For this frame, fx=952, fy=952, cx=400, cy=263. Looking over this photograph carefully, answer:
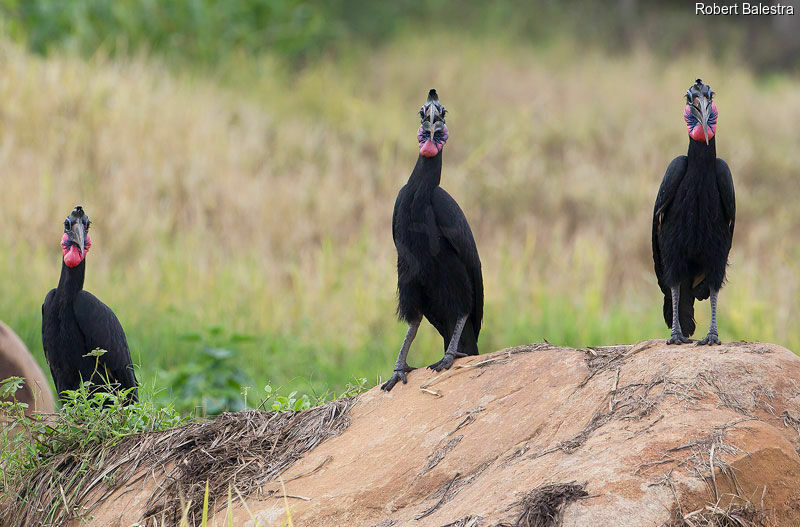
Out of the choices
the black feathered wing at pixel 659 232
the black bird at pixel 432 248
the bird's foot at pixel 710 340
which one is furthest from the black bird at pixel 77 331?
the bird's foot at pixel 710 340

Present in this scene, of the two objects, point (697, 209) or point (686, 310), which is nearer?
point (697, 209)

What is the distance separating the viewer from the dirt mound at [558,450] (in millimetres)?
2988

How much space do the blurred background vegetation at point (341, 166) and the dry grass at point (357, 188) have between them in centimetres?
4

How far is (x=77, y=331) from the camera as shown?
531cm

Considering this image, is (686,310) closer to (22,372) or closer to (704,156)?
(704,156)

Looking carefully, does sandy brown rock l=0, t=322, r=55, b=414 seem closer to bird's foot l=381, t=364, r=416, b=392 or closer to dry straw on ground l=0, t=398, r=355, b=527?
dry straw on ground l=0, t=398, r=355, b=527

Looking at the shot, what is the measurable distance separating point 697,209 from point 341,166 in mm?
9627

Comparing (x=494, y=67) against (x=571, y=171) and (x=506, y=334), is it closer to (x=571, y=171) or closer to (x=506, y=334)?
(x=571, y=171)

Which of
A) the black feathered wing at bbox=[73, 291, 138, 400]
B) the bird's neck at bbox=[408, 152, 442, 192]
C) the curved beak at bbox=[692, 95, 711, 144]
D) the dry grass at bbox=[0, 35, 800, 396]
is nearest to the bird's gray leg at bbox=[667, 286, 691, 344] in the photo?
the curved beak at bbox=[692, 95, 711, 144]

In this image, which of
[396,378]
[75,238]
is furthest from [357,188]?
[396,378]

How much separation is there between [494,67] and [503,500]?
15.6m

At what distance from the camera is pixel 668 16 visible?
22141 mm

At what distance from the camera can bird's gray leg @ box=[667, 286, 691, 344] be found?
3986 mm

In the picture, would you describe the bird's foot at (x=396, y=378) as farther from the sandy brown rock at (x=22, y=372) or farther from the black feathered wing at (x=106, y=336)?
the sandy brown rock at (x=22, y=372)
